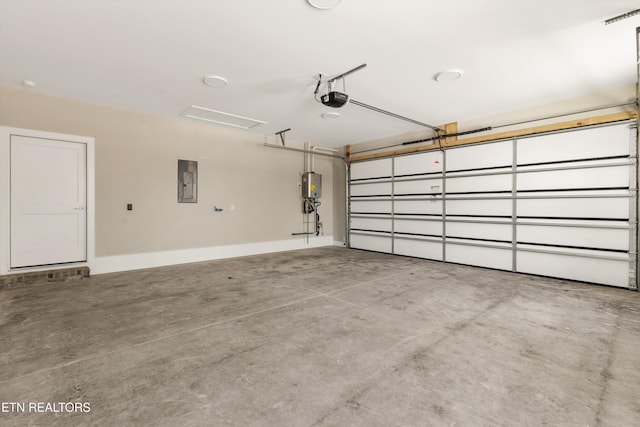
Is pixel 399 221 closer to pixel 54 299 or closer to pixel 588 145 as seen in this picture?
pixel 588 145

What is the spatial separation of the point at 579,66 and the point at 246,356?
4.94 m

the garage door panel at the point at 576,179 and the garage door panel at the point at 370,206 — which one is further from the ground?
the garage door panel at the point at 576,179

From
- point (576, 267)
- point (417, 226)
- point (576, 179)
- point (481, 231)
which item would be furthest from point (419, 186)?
point (576, 267)

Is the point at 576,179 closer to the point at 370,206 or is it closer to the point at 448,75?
the point at 448,75

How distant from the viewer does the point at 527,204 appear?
495 centimetres

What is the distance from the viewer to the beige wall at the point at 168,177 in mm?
4677

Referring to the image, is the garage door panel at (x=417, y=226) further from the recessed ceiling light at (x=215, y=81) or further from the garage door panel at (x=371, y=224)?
the recessed ceiling light at (x=215, y=81)

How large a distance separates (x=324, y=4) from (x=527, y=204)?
15.1 feet

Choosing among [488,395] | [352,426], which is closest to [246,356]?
[352,426]

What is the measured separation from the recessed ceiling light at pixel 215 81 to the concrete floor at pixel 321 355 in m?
2.83

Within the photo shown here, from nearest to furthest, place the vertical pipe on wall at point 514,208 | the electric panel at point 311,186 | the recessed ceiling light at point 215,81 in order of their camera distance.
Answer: the recessed ceiling light at point 215,81, the vertical pipe on wall at point 514,208, the electric panel at point 311,186

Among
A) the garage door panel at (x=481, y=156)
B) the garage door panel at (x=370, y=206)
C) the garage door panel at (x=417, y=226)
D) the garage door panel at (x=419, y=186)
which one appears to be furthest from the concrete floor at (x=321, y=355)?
the garage door panel at (x=370, y=206)

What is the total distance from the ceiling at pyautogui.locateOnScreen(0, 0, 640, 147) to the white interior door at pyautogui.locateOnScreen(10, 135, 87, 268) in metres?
0.89

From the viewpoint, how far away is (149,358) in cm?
212
